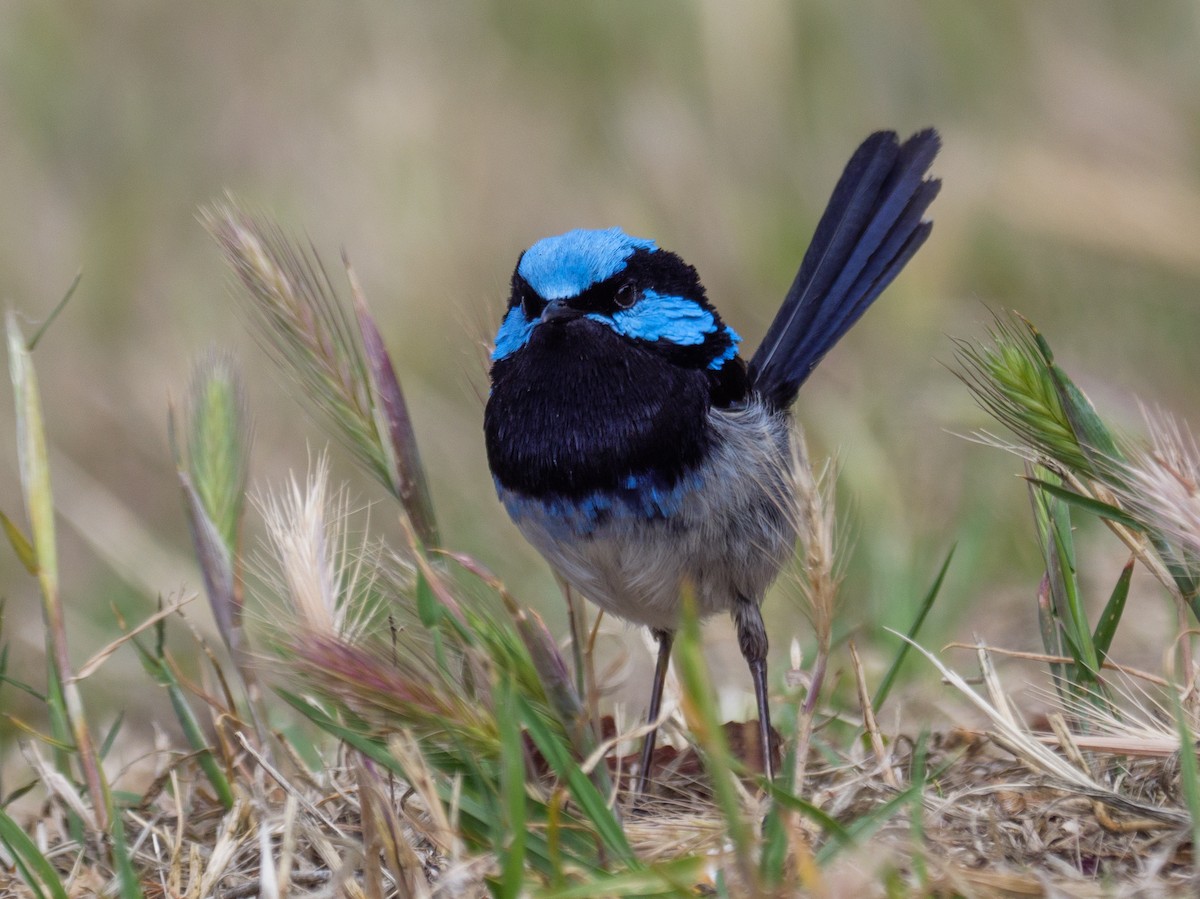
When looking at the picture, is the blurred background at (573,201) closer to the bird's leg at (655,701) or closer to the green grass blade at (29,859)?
the bird's leg at (655,701)

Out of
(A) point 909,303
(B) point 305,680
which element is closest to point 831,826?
(B) point 305,680

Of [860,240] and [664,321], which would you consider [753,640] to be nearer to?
[664,321]

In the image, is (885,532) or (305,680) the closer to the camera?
(305,680)

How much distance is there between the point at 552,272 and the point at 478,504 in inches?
91.0

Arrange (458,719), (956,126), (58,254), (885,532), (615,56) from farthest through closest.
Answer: (615,56) < (956,126) < (58,254) < (885,532) < (458,719)

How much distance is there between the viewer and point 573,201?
611cm

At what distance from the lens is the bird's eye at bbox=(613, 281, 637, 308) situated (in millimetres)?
2693

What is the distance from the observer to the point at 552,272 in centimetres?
264

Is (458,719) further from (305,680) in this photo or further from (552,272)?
(552,272)

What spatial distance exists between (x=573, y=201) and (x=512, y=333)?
3.42m

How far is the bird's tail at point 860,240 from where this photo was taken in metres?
3.01

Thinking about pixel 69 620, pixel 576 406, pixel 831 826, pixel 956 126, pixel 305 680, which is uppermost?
pixel 956 126

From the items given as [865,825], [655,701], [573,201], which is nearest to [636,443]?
[655,701]

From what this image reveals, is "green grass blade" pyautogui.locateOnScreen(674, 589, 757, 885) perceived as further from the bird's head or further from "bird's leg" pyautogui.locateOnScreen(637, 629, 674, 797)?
the bird's head
